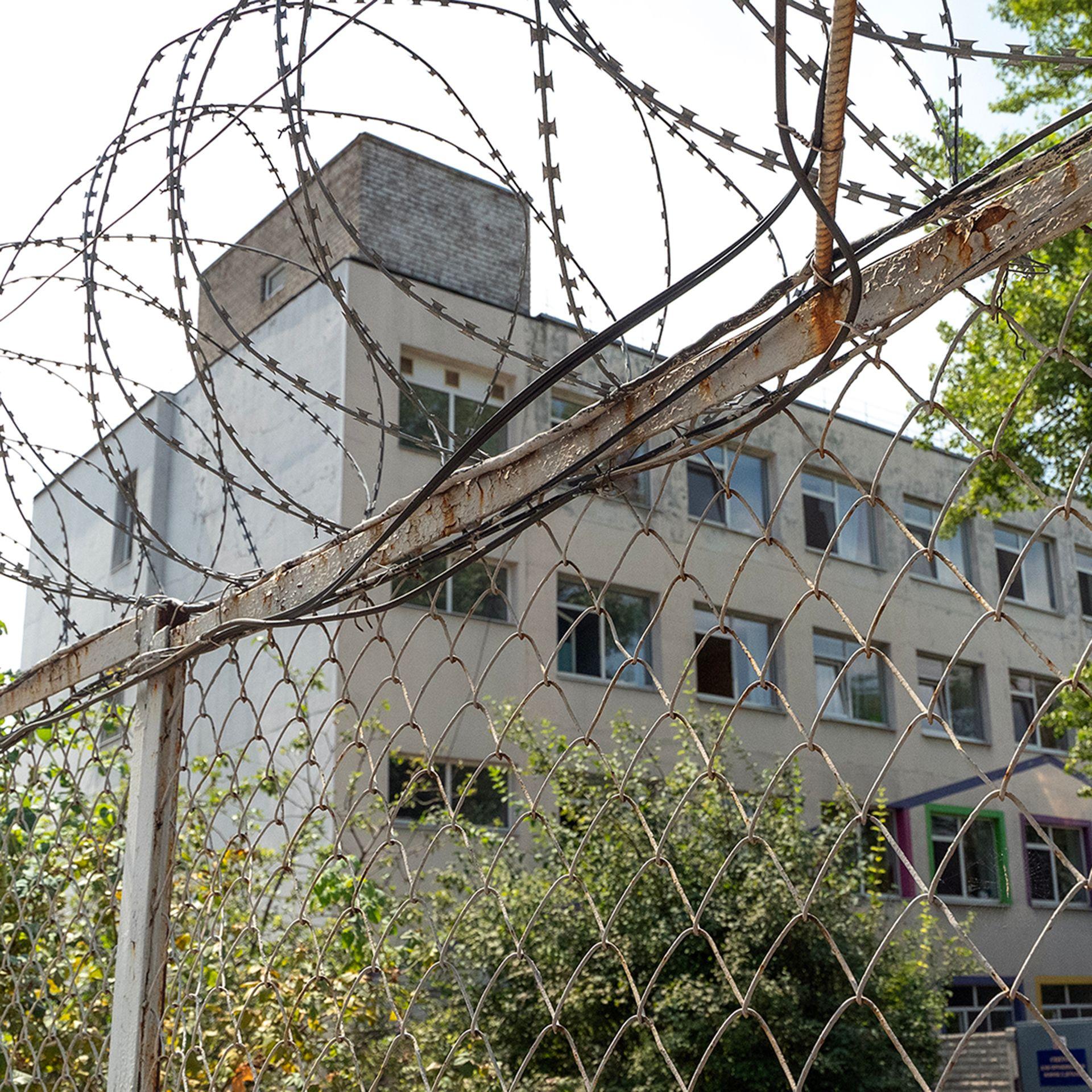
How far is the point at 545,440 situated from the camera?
6.67 ft

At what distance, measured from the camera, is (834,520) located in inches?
926

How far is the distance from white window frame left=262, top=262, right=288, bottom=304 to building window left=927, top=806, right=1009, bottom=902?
13.7 m

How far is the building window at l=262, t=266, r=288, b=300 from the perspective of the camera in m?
19.5

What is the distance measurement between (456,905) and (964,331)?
12.3 m

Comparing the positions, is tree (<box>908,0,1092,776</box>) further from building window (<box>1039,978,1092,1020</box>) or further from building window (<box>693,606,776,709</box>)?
building window (<box>1039,978,1092,1020</box>)

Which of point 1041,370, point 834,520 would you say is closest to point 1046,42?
point 1041,370

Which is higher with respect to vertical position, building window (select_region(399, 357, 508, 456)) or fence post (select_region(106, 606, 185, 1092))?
building window (select_region(399, 357, 508, 456))

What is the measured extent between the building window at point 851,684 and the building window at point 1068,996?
576 cm

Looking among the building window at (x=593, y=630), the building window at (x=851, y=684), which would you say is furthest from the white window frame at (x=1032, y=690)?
the building window at (x=593, y=630)

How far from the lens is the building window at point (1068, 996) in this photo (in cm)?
2288

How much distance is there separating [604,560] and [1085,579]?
43.2 feet

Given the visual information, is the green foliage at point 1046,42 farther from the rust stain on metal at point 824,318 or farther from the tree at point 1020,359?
the rust stain on metal at point 824,318

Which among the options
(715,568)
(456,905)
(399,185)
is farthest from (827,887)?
(399,185)

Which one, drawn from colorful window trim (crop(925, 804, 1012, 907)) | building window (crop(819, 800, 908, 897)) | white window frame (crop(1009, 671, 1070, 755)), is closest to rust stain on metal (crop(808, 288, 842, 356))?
building window (crop(819, 800, 908, 897))
